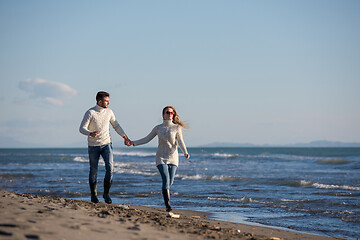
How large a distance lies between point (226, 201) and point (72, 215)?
6116mm

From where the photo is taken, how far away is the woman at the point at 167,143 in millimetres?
6832

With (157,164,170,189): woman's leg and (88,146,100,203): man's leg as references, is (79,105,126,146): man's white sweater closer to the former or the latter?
(88,146,100,203): man's leg

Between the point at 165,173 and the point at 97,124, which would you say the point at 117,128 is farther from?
the point at 165,173

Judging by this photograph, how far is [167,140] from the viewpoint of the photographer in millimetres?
6859

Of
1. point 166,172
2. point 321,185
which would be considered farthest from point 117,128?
point 321,185

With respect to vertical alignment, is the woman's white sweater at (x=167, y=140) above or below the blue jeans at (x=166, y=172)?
above

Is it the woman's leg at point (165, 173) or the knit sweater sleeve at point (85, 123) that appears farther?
the knit sweater sleeve at point (85, 123)

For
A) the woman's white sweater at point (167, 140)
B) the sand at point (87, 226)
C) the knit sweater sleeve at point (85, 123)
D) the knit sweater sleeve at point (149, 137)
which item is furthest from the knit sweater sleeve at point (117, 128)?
the sand at point (87, 226)

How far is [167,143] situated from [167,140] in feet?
0.17

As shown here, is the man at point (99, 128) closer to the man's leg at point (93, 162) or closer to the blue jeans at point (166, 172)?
the man's leg at point (93, 162)

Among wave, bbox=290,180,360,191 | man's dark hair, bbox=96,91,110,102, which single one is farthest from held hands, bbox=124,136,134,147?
wave, bbox=290,180,360,191

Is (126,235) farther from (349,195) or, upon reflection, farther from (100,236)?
(349,195)

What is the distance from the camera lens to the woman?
22.4 feet

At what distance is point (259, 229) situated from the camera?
6746 millimetres
